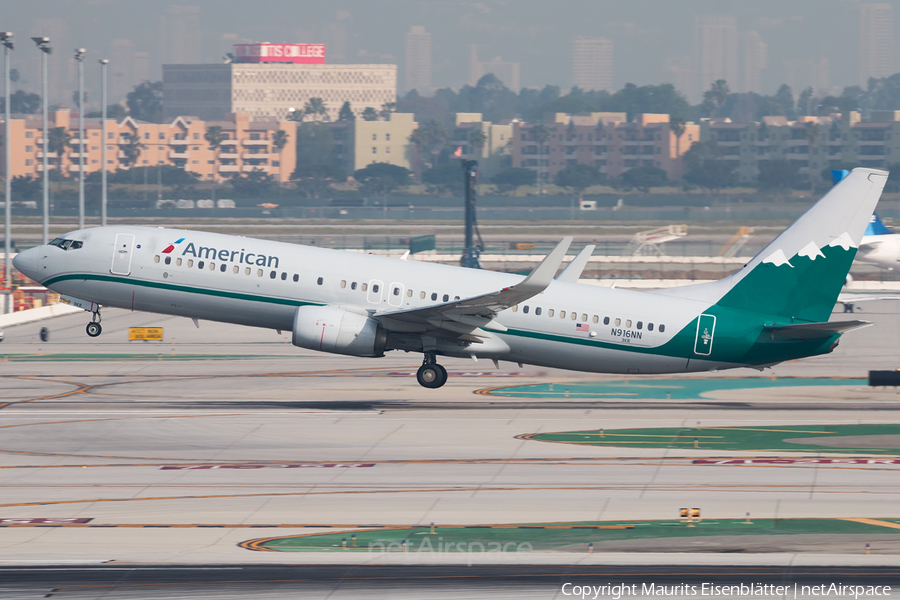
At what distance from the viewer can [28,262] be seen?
43.4 m

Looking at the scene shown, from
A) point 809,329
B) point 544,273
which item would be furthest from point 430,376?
point 809,329

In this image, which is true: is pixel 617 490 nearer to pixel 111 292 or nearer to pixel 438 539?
pixel 438 539

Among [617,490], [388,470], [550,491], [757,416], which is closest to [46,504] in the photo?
[388,470]

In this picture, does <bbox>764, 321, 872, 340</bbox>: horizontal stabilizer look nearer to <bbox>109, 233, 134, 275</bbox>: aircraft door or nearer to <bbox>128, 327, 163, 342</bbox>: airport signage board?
<bbox>109, 233, 134, 275</bbox>: aircraft door

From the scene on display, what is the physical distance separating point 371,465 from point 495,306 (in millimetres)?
10231

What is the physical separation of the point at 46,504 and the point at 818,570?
59.7 ft

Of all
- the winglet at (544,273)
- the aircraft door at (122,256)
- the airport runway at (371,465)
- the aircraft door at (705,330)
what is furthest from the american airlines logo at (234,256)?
the aircraft door at (705,330)

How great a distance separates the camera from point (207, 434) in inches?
1439

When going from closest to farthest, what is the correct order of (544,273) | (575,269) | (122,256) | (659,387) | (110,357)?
(544,273) < (122,256) < (575,269) < (659,387) < (110,357)

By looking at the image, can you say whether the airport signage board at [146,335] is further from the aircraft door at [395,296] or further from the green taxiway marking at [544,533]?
the green taxiway marking at [544,533]

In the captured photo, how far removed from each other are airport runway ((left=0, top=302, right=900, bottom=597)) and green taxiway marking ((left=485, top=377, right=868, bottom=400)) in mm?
565

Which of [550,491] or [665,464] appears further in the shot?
[665,464]

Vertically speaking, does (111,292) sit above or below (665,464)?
above

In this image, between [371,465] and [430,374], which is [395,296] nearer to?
[430,374]
